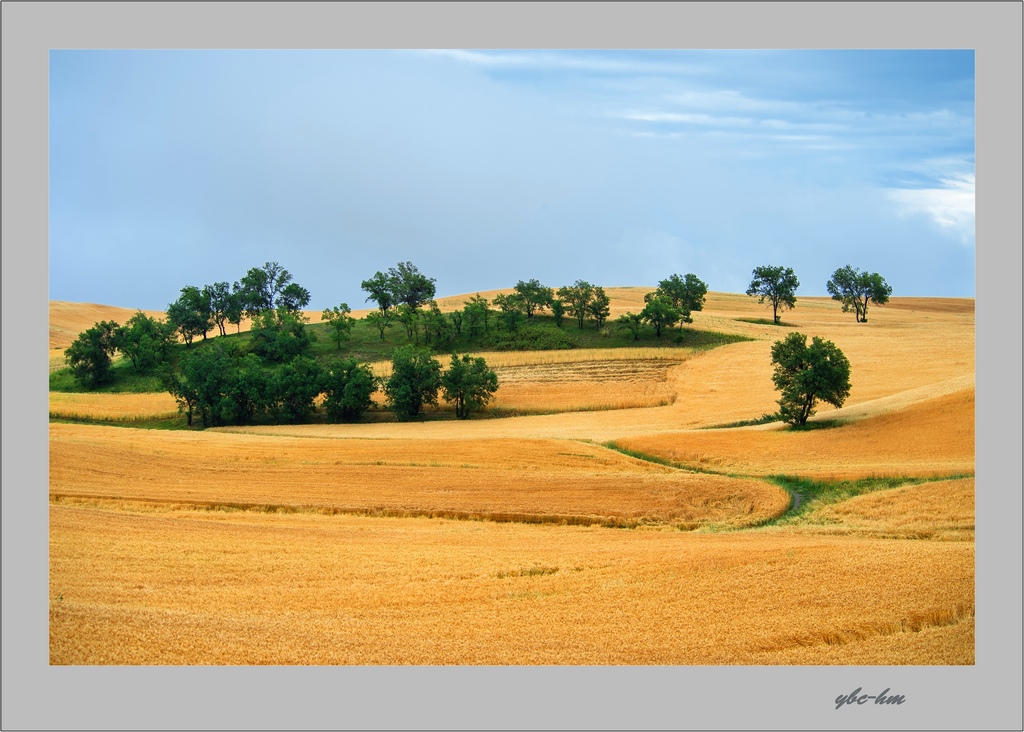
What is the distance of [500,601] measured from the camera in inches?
528

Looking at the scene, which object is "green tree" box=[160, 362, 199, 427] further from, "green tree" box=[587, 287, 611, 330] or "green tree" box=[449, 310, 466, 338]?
"green tree" box=[587, 287, 611, 330]

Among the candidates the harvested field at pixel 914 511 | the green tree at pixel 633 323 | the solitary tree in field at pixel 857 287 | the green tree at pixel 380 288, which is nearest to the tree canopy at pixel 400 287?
the green tree at pixel 380 288

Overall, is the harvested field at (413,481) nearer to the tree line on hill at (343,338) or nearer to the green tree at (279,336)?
the tree line on hill at (343,338)

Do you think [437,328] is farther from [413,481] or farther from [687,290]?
[413,481]

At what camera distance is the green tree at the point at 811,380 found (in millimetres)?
33656

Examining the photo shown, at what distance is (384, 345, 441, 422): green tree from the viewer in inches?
1777

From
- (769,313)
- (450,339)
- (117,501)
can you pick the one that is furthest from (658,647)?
(769,313)

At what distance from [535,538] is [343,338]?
45541 millimetres

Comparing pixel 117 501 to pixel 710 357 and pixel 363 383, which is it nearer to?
pixel 363 383

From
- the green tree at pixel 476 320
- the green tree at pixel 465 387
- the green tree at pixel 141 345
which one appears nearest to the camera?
the green tree at pixel 465 387

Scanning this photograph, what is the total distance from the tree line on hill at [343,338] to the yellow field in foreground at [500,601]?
20.3 metres

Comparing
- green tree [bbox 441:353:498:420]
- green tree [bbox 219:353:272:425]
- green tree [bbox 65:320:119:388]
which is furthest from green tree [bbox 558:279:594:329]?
green tree [bbox 65:320:119:388]

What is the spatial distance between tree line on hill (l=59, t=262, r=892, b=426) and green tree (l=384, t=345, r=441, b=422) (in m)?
0.06

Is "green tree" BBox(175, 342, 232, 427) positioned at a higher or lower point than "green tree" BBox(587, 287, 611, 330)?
lower
